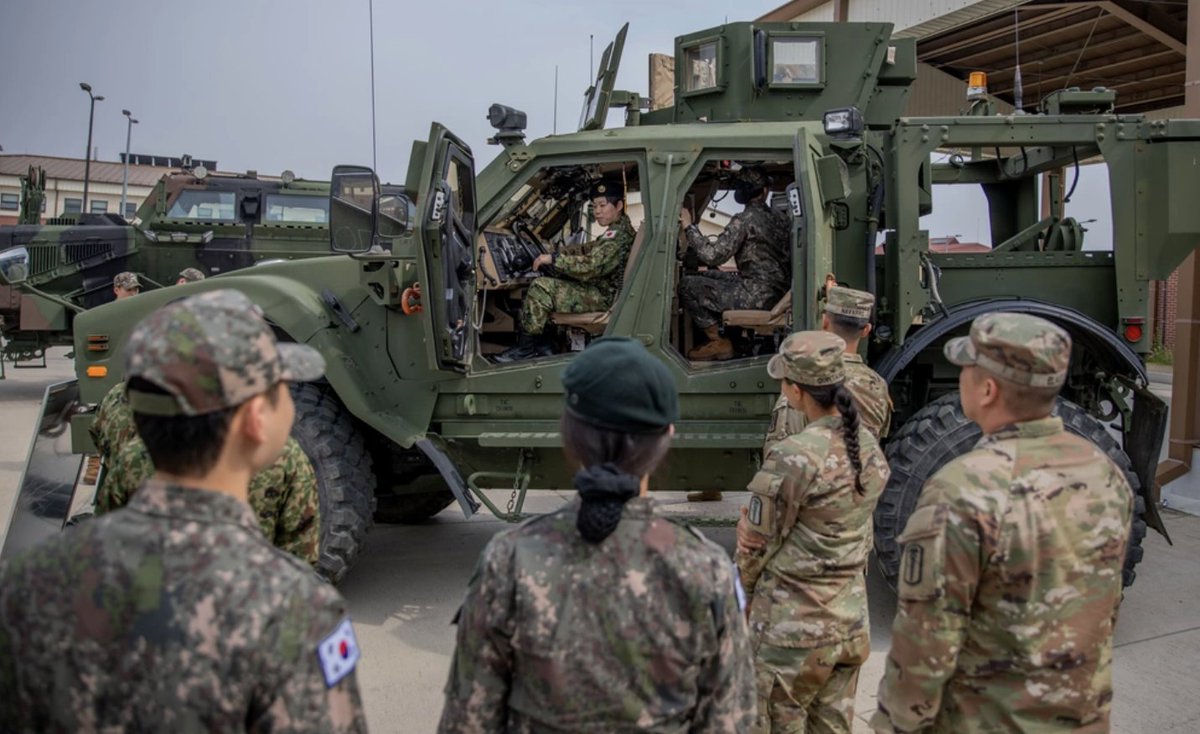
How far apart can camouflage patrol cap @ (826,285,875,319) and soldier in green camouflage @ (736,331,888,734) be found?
1145 mm

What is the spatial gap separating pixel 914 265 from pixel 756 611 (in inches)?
97.9

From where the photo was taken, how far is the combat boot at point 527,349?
5.08 metres

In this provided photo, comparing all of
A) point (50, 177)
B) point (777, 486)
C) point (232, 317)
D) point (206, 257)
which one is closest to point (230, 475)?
point (232, 317)

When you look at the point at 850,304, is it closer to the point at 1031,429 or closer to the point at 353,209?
the point at 1031,429

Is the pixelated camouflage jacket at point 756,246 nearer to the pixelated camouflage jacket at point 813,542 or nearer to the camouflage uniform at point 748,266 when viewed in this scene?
the camouflage uniform at point 748,266

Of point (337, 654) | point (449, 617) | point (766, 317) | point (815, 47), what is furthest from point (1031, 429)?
point (815, 47)

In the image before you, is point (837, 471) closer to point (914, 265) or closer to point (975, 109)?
point (914, 265)

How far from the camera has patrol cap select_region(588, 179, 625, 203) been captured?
5.22 metres

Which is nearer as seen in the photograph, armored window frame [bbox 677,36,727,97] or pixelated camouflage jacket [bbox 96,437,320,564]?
pixelated camouflage jacket [bbox 96,437,320,564]

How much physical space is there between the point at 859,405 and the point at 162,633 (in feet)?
8.99

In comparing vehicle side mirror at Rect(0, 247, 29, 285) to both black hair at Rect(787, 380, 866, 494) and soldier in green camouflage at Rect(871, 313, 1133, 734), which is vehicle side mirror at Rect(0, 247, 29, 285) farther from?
soldier in green camouflage at Rect(871, 313, 1133, 734)

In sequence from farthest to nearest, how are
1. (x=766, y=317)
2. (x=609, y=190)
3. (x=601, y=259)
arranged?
(x=609, y=190) → (x=601, y=259) → (x=766, y=317)

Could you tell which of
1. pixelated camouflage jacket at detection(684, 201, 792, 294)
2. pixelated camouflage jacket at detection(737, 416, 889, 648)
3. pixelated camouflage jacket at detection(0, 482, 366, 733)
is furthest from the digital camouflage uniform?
pixelated camouflage jacket at detection(0, 482, 366, 733)

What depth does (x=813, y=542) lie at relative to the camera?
2758 millimetres
